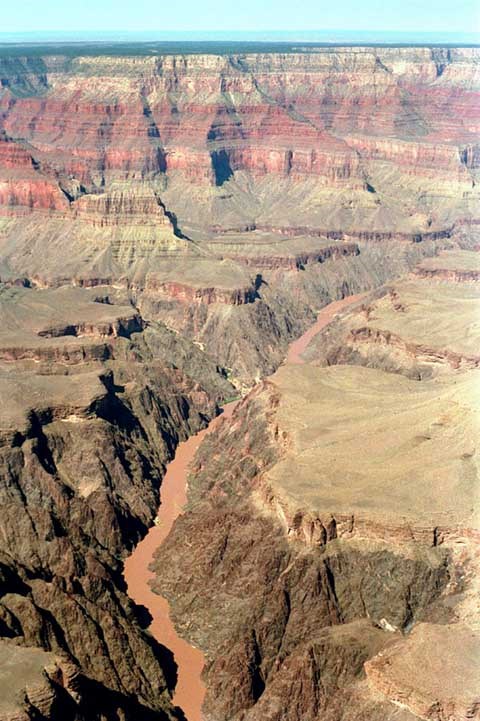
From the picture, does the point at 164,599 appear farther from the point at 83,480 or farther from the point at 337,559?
the point at 83,480

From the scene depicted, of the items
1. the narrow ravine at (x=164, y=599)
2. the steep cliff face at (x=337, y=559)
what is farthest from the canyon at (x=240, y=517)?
the narrow ravine at (x=164, y=599)

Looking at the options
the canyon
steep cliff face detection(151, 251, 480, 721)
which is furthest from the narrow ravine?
steep cliff face detection(151, 251, 480, 721)

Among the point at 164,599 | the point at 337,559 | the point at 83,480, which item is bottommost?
the point at 164,599

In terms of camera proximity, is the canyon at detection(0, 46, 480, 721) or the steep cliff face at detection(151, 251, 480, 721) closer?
the steep cliff face at detection(151, 251, 480, 721)

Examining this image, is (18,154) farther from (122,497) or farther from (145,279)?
(122,497)

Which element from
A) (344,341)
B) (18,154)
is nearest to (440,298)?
(344,341)

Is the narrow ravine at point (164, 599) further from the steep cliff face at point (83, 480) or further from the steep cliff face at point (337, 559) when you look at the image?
the steep cliff face at point (337, 559)

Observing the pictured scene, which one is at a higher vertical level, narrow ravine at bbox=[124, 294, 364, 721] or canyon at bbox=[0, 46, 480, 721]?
canyon at bbox=[0, 46, 480, 721]

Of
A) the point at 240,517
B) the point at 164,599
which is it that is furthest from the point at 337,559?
the point at 164,599

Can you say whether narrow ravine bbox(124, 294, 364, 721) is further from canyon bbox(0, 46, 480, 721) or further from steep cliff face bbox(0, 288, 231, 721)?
steep cliff face bbox(0, 288, 231, 721)

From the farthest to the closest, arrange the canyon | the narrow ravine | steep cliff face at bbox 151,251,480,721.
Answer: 1. the narrow ravine
2. the canyon
3. steep cliff face at bbox 151,251,480,721
